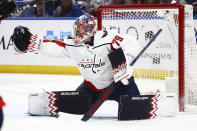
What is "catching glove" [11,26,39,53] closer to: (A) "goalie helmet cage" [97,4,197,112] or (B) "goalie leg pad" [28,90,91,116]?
(B) "goalie leg pad" [28,90,91,116]

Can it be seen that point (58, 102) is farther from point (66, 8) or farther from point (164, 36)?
point (66, 8)

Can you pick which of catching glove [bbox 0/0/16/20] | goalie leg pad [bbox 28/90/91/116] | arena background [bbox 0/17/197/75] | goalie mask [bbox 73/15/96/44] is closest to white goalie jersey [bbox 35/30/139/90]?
goalie mask [bbox 73/15/96/44]

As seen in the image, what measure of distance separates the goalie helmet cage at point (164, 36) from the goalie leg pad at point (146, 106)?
0.28 m

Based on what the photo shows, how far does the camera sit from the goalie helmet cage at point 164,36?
14.5 feet

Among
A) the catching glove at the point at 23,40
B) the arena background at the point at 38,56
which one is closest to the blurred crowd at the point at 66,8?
the arena background at the point at 38,56

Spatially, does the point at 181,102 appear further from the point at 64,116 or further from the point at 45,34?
the point at 45,34

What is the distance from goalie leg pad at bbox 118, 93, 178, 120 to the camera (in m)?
3.99

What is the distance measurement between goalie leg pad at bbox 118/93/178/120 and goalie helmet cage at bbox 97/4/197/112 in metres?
0.28

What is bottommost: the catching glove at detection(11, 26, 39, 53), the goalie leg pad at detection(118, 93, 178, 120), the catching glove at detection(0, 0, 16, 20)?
the goalie leg pad at detection(118, 93, 178, 120)

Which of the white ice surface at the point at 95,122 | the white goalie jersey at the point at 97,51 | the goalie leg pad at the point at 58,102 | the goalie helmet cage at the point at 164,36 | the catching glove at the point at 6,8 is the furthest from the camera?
the goalie helmet cage at the point at 164,36

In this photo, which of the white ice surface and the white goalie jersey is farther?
the white goalie jersey

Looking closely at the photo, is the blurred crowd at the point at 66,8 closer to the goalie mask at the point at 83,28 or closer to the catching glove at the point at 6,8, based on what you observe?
the goalie mask at the point at 83,28

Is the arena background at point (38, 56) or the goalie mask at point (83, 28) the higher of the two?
the goalie mask at point (83, 28)

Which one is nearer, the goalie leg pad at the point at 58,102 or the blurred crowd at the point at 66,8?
the goalie leg pad at the point at 58,102
